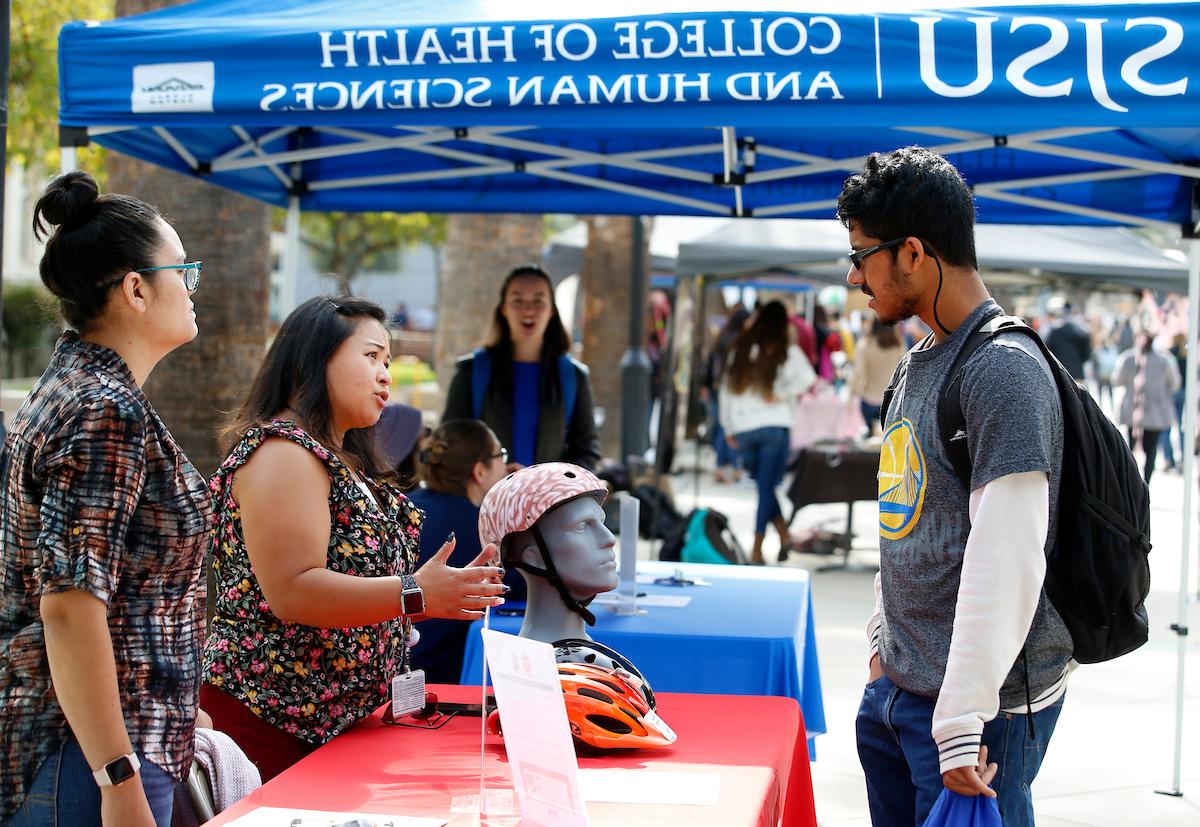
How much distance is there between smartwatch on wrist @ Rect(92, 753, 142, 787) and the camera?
217cm

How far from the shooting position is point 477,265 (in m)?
12.7

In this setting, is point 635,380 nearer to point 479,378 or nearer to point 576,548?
point 479,378

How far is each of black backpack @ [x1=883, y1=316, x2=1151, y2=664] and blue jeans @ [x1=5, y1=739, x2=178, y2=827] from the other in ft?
5.45

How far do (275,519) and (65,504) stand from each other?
0.62m

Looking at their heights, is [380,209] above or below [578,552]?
above

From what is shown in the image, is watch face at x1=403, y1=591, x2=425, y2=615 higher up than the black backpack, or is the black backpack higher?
the black backpack

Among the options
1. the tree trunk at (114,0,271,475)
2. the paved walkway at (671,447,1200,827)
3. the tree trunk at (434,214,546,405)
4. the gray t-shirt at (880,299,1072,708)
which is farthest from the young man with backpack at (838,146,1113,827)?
the tree trunk at (434,214,546,405)

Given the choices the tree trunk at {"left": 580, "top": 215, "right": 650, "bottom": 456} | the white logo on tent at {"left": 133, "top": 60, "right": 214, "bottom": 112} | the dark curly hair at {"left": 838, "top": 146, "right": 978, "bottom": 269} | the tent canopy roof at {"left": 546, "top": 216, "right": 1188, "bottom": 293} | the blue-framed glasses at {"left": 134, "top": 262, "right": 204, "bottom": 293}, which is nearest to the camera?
the blue-framed glasses at {"left": 134, "top": 262, "right": 204, "bottom": 293}

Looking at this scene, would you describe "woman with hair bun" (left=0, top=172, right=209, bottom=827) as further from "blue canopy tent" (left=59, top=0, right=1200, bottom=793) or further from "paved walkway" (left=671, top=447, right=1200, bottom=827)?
"paved walkway" (left=671, top=447, right=1200, bottom=827)

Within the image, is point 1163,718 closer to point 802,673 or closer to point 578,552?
point 802,673

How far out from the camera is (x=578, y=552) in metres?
3.16

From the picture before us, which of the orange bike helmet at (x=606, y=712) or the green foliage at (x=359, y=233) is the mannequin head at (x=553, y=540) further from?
the green foliage at (x=359, y=233)

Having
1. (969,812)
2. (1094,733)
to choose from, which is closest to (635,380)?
(1094,733)

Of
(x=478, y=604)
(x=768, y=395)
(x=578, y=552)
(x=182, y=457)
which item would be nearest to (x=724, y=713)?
(x=578, y=552)
